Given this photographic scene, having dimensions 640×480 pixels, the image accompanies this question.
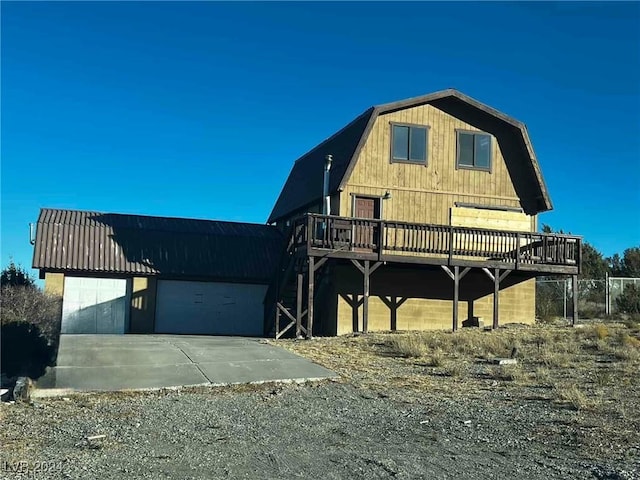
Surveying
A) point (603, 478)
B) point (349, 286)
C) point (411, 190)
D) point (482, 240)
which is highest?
point (411, 190)

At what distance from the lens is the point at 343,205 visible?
2119 cm

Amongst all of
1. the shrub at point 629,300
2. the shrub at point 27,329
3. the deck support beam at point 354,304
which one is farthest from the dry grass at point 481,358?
the shrub at point 629,300

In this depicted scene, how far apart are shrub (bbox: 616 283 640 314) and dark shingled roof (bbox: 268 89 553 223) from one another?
645 cm

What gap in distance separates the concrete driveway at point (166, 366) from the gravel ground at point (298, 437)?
915 millimetres

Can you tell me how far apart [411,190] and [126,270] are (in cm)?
987

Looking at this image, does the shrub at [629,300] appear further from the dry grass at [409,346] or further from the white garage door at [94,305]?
the white garage door at [94,305]

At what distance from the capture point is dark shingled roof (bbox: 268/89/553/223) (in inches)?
837

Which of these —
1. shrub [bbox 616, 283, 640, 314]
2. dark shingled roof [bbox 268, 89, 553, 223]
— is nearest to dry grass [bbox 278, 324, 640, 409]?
dark shingled roof [bbox 268, 89, 553, 223]

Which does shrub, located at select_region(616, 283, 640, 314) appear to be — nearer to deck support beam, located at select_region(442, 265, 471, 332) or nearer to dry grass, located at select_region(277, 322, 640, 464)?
dry grass, located at select_region(277, 322, 640, 464)

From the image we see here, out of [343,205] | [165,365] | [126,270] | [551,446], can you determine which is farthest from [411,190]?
[551,446]

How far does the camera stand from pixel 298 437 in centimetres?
808

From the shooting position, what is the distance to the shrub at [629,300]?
26097 mm

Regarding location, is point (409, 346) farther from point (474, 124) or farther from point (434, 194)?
point (474, 124)

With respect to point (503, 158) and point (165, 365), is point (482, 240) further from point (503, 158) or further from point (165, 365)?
point (165, 365)
